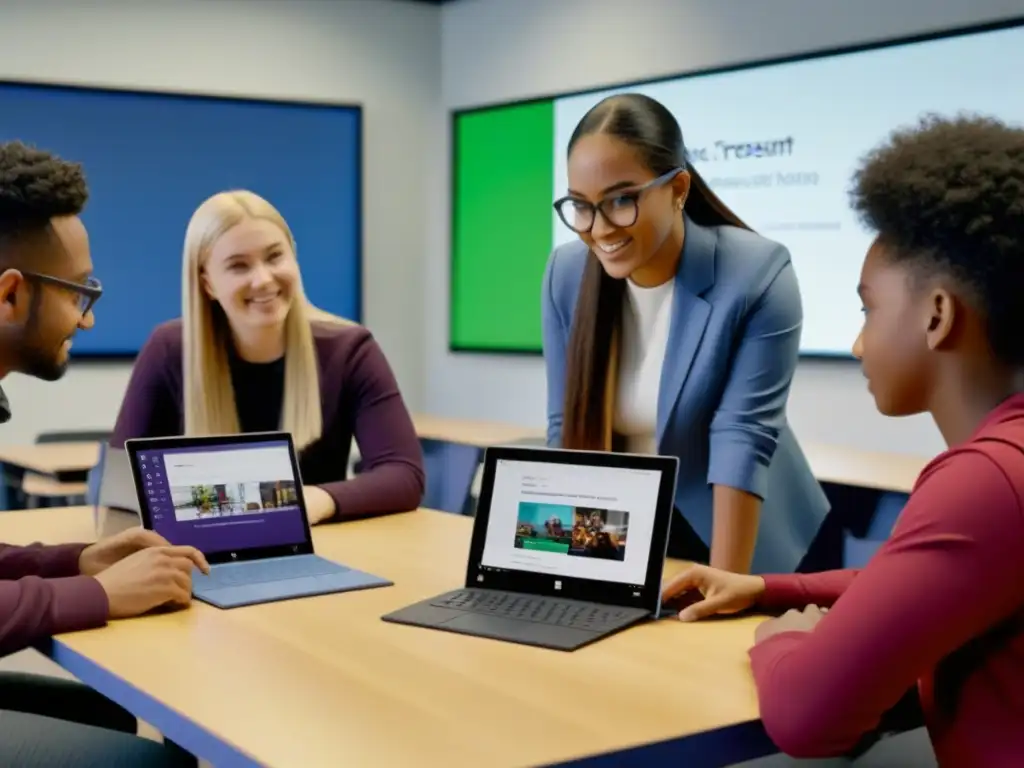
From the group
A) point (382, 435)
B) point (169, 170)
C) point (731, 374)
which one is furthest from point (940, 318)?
point (169, 170)

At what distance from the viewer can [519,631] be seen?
4.72 feet

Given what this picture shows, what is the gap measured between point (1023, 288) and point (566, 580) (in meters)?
0.73

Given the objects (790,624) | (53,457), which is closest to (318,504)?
(790,624)

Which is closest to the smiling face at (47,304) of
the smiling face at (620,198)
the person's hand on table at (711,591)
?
the smiling face at (620,198)

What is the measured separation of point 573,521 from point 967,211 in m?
0.69

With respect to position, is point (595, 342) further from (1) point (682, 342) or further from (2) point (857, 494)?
(2) point (857, 494)

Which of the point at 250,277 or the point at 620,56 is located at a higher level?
the point at 620,56

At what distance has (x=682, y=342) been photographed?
1.97m

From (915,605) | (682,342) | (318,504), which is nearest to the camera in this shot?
(915,605)

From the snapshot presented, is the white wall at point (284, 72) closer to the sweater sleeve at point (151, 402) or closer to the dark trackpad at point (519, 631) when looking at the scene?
the sweater sleeve at point (151, 402)

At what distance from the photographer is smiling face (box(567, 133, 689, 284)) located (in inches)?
74.4

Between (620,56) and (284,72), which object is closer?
(620,56)

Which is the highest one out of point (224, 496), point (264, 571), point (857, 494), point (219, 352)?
point (219, 352)

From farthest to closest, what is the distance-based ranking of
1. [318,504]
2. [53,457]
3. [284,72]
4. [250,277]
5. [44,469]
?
[284,72], [53,457], [44,469], [250,277], [318,504]
